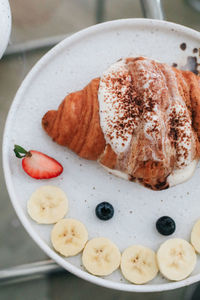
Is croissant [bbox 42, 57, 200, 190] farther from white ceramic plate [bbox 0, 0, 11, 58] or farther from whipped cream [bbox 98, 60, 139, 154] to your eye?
white ceramic plate [bbox 0, 0, 11, 58]

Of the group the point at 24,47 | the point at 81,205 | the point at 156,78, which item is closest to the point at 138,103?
the point at 156,78

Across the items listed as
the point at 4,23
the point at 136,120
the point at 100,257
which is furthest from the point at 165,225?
the point at 4,23

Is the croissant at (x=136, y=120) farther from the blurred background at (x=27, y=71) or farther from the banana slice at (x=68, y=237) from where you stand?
the blurred background at (x=27, y=71)

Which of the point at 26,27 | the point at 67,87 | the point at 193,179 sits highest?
the point at 26,27

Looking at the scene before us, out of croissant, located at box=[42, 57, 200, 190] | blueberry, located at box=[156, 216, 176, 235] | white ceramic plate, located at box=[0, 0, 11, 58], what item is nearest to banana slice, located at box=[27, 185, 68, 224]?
croissant, located at box=[42, 57, 200, 190]

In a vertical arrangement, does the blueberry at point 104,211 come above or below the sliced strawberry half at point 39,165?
below

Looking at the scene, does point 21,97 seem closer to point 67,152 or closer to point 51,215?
point 67,152

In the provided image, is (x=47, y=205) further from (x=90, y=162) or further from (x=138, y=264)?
(x=138, y=264)

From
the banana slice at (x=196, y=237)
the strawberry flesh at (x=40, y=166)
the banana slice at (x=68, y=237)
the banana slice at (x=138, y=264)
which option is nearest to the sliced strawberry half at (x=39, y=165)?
the strawberry flesh at (x=40, y=166)
